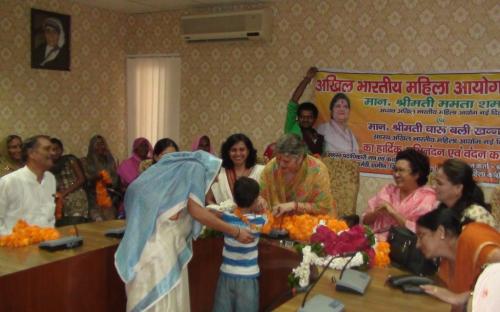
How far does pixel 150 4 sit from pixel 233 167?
304 centimetres

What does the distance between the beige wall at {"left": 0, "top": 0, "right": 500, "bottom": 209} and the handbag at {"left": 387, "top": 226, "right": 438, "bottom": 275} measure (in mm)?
2587

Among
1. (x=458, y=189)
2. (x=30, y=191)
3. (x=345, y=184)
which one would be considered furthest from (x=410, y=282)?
(x=345, y=184)

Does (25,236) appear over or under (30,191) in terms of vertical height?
under

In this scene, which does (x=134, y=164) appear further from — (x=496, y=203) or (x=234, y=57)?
(x=496, y=203)

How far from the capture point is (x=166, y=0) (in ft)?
18.0

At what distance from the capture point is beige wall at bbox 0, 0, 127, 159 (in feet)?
16.9

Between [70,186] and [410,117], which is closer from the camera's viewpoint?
[410,117]

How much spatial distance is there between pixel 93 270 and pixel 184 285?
48 centimetres

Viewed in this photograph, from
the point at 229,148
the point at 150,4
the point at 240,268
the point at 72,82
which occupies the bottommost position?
the point at 240,268

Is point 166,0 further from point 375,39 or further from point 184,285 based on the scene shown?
point 184,285

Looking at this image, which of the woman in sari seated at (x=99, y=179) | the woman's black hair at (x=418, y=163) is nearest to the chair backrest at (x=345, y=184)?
the woman's black hair at (x=418, y=163)

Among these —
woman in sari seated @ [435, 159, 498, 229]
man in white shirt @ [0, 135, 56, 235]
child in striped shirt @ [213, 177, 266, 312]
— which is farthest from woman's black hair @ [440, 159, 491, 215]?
man in white shirt @ [0, 135, 56, 235]

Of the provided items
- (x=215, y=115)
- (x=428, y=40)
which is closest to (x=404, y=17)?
(x=428, y=40)

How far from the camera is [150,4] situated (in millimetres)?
5727
